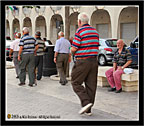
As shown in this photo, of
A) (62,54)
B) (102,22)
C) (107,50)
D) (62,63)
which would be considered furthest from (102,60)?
(102,22)

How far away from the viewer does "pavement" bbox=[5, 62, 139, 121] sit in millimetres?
5262

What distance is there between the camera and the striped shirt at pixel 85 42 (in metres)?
5.23

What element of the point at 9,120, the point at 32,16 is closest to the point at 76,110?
the point at 9,120

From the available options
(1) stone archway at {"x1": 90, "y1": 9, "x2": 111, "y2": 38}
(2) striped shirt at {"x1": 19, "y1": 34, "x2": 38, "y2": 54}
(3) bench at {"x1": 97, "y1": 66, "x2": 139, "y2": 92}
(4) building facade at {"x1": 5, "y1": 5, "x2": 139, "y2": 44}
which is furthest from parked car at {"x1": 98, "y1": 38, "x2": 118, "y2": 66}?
(1) stone archway at {"x1": 90, "y1": 9, "x2": 111, "y2": 38}

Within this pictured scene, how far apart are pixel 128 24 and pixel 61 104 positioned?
808 inches

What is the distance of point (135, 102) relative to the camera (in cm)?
645

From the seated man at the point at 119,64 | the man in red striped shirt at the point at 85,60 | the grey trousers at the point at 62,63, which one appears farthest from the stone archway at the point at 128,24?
the man in red striped shirt at the point at 85,60

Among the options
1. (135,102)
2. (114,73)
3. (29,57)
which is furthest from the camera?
(29,57)

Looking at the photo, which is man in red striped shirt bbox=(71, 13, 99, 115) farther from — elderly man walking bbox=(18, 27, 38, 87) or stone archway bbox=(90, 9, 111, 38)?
stone archway bbox=(90, 9, 111, 38)

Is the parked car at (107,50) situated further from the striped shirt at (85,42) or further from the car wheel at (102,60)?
the striped shirt at (85,42)

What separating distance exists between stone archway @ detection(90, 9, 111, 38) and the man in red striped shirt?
2265 cm

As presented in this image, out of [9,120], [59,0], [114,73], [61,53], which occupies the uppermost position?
[59,0]

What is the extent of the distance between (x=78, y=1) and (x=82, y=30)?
105 centimetres

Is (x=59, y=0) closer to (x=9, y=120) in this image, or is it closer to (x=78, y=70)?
(x=78, y=70)
